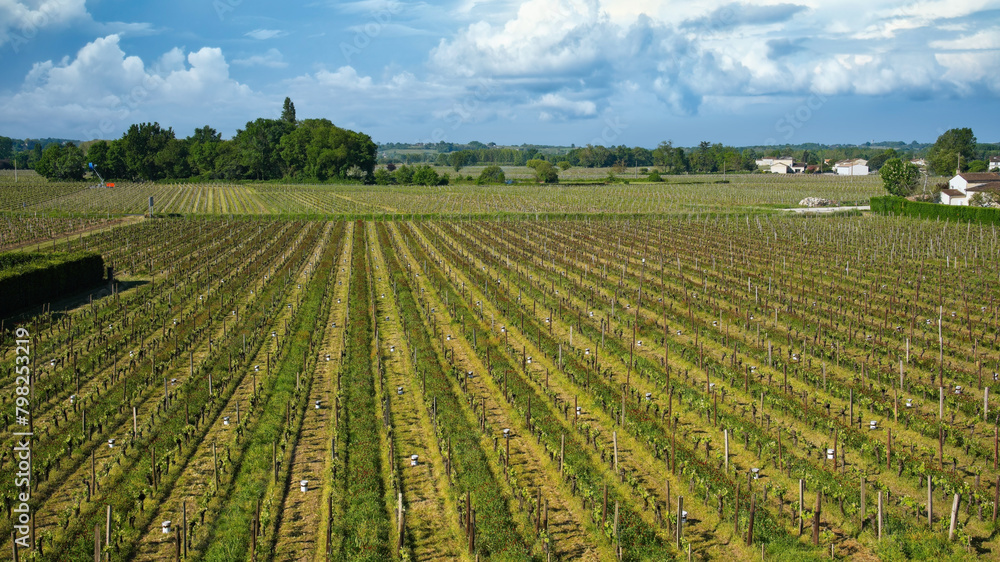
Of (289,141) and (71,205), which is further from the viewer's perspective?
(289,141)

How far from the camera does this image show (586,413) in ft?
53.1

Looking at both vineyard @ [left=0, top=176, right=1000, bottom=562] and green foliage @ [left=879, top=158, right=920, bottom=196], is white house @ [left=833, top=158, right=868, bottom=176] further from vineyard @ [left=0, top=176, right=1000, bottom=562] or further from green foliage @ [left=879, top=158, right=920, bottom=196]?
vineyard @ [left=0, top=176, right=1000, bottom=562]

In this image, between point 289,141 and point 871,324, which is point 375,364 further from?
point 289,141

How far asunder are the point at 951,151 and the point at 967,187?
163ft

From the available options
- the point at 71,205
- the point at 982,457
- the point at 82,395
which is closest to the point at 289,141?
the point at 71,205

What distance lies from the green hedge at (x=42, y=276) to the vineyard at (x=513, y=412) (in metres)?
0.80

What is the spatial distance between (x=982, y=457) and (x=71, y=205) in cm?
8251

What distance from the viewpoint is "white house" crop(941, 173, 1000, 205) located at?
68.3 metres

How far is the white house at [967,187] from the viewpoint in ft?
224

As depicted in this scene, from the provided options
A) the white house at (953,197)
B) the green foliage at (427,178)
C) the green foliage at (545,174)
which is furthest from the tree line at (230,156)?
the white house at (953,197)

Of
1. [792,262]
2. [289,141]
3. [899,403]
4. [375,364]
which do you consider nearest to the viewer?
[899,403]
